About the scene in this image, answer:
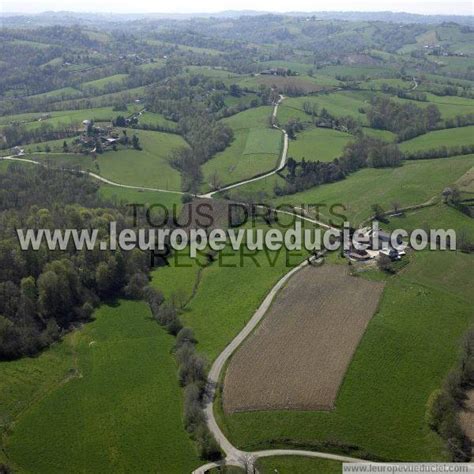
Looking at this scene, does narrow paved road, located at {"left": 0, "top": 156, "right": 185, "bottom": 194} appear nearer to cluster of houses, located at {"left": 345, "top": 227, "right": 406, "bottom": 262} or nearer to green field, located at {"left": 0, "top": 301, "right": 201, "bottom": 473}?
cluster of houses, located at {"left": 345, "top": 227, "right": 406, "bottom": 262}

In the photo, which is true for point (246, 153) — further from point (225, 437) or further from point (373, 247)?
point (225, 437)

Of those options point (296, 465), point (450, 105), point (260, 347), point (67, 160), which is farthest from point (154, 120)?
point (296, 465)

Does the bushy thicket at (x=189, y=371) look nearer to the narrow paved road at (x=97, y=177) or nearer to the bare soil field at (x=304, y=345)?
the bare soil field at (x=304, y=345)

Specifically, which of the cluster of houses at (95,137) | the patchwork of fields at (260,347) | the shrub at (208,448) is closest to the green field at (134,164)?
the cluster of houses at (95,137)

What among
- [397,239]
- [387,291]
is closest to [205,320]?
[387,291]

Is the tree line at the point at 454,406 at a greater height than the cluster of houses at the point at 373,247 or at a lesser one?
lesser

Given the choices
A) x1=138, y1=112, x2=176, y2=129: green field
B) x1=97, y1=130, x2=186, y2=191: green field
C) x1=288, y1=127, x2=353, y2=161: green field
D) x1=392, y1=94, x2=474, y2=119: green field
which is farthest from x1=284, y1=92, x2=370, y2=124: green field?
x1=97, y1=130, x2=186, y2=191: green field

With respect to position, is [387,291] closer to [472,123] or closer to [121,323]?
[121,323]

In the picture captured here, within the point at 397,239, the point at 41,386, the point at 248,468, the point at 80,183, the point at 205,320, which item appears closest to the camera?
the point at 248,468
